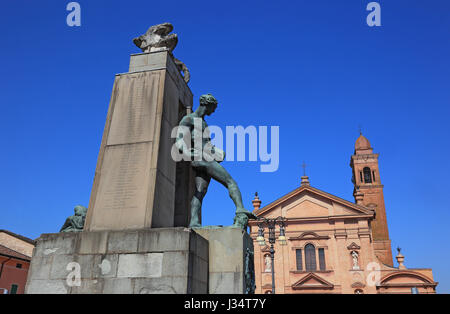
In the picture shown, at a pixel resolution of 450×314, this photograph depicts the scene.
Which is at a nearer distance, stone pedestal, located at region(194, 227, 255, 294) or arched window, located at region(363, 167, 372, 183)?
stone pedestal, located at region(194, 227, 255, 294)

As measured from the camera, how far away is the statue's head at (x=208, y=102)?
20.8ft

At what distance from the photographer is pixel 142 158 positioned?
5660mm

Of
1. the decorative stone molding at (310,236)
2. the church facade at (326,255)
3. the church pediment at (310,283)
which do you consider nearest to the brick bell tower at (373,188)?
the church facade at (326,255)

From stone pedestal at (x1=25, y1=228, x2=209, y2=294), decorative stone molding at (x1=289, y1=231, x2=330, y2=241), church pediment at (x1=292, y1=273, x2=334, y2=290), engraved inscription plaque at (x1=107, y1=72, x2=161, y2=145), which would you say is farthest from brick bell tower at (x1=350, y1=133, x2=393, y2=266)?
stone pedestal at (x1=25, y1=228, x2=209, y2=294)

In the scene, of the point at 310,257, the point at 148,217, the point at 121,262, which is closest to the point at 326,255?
the point at 310,257

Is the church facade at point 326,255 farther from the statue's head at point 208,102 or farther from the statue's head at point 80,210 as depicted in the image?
the statue's head at point 80,210

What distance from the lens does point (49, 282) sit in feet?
16.1

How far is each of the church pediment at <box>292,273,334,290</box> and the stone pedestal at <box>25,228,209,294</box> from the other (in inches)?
1401

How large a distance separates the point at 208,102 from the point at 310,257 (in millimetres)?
36675

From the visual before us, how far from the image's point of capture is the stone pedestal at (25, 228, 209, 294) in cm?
455

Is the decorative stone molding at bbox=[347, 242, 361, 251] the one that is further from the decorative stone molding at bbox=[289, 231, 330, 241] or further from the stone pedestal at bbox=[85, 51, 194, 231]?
the stone pedestal at bbox=[85, 51, 194, 231]
